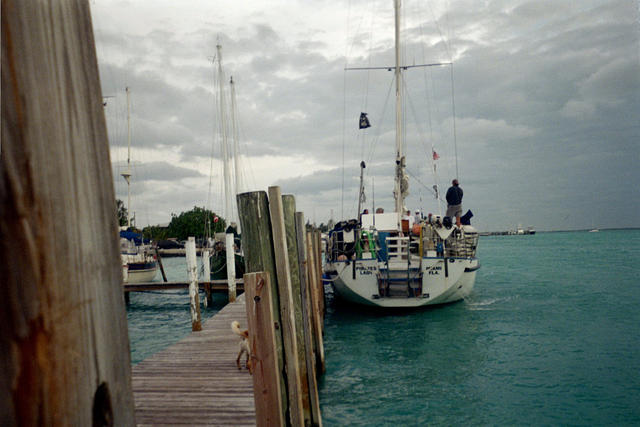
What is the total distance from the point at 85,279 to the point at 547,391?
10.9 m

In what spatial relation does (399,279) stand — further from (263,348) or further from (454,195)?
(263,348)

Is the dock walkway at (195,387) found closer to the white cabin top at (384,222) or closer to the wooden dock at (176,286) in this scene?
the wooden dock at (176,286)

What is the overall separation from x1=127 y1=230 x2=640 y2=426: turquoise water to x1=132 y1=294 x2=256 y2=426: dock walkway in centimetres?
229

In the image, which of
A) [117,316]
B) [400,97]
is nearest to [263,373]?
[117,316]

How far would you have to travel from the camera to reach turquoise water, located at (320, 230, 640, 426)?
8.34 m

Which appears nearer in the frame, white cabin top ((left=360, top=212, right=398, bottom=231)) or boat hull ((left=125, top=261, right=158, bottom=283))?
white cabin top ((left=360, top=212, right=398, bottom=231))

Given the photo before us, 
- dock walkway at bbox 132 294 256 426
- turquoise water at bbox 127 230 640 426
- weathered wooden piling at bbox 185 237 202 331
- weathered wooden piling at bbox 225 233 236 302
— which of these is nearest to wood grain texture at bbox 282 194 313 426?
dock walkway at bbox 132 294 256 426

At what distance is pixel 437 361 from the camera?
1149 cm

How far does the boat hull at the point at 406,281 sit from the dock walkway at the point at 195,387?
769cm

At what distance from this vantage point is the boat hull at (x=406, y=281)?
16156 millimetres

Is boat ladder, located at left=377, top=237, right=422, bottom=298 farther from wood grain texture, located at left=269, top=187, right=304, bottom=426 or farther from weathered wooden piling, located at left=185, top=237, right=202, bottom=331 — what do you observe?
wood grain texture, located at left=269, top=187, right=304, bottom=426

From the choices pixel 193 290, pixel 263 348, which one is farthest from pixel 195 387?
pixel 193 290

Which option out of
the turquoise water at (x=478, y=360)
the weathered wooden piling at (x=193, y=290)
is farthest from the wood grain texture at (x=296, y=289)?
the weathered wooden piling at (x=193, y=290)

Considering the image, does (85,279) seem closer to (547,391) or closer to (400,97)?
(547,391)
